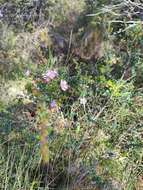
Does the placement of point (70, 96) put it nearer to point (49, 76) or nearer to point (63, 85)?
point (63, 85)

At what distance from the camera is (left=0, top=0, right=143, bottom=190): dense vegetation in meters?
3.44

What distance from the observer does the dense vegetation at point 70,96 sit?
3439 millimetres

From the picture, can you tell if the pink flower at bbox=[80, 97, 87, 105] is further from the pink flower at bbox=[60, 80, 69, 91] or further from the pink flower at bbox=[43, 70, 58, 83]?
the pink flower at bbox=[43, 70, 58, 83]

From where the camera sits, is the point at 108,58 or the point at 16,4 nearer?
the point at 108,58

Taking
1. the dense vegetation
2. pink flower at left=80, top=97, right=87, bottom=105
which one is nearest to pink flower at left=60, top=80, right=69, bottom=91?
the dense vegetation

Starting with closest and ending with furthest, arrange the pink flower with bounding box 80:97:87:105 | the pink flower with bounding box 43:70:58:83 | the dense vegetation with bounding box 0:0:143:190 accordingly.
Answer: the dense vegetation with bounding box 0:0:143:190 < the pink flower with bounding box 80:97:87:105 < the pink flower with bounding box 43:70:58:83

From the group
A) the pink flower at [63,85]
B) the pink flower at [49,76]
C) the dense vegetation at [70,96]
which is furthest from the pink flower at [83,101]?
the pink flower at [49,76]

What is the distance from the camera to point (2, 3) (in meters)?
6.18

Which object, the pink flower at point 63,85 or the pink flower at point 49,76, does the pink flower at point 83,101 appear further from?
the pink flower at point 49,76

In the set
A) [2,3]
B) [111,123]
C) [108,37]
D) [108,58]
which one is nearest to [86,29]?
[108,37]

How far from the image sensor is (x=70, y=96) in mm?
4508

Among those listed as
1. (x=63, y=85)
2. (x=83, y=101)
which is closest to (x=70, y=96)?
(x=63, y=85)

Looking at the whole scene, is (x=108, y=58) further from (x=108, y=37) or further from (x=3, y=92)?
(x=3, y=92)

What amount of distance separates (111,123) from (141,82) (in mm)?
868
